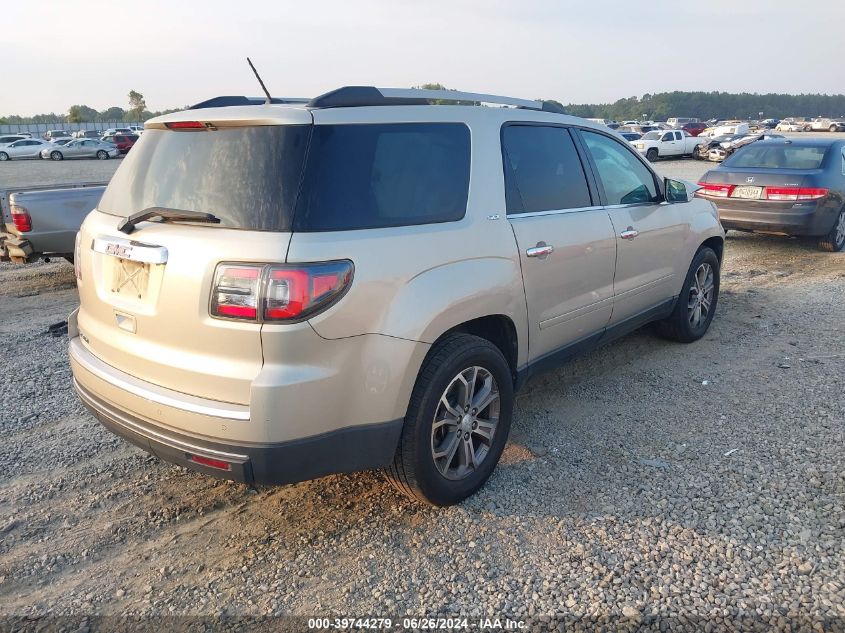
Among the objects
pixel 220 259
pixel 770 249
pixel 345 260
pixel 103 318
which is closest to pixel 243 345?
pixel 220 259

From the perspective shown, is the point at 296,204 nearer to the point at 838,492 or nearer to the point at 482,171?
the point at 482,171

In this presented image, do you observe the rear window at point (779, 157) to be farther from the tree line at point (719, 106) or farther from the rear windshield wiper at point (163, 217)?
the tree line at point (719, 106)

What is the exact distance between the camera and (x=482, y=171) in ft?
11.0

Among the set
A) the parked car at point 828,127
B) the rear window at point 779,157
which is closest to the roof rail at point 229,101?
the rear window at point 779,157

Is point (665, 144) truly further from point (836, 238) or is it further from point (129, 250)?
point (129, 250)

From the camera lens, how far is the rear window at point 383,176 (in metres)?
2.64

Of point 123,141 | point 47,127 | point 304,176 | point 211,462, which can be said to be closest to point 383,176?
point 304,176

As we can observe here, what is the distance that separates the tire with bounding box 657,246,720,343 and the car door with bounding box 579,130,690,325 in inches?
11.4

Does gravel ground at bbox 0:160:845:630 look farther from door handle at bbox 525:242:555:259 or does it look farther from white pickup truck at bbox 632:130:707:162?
white pickup truck at bbox 632:130:707:162

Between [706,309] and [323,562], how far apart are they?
13.9 ft

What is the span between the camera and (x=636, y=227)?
14.7ft

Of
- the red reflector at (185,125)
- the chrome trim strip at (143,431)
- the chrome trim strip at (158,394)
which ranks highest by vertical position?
the red reflector at (185,125)

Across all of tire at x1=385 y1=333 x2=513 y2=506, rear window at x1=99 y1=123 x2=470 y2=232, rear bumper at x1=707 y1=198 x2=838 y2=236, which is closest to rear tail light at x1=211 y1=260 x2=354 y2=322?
rear window at x1=99 y1=123 x2=470 y2=232

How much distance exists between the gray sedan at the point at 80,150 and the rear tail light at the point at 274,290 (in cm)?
4144
